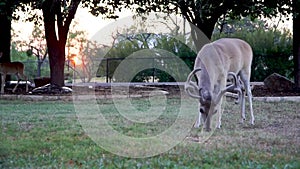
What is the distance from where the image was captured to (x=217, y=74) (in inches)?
282

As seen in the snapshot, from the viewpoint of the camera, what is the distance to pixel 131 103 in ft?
39.0

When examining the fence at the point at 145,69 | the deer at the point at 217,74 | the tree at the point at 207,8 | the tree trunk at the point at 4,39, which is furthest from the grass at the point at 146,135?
the fence at the point at 145,69

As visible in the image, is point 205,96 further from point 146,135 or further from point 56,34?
point 56,34

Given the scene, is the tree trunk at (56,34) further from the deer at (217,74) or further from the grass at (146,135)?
the deer at (217,74)

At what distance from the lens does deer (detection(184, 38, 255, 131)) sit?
6645 mm

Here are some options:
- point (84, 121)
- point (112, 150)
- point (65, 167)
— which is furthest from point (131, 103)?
point (65, 167)

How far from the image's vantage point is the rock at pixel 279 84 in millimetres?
15410

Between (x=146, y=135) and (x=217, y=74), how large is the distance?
4.39ft

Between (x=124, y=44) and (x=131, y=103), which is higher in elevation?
(x=124, y=44)

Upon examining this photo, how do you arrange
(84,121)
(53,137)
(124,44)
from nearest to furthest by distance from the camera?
(53,137)
(84,121)
(124,44)

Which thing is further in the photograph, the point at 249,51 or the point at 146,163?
the point at 249,51

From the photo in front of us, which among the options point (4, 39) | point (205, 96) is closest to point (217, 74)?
point (205, 96)

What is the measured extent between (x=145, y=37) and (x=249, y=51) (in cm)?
1316

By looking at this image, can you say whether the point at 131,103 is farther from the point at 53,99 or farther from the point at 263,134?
the point at 263,134
